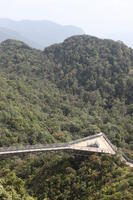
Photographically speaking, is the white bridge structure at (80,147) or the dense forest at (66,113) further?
the white bridge structure at (80,147)

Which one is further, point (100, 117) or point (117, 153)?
point (100, 117)

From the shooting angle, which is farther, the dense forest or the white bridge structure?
the white bridge structure

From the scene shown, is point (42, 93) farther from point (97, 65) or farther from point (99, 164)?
point (99, 164)

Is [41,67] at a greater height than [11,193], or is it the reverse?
[11,193]

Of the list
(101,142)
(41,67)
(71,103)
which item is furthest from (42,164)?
(41,67)
